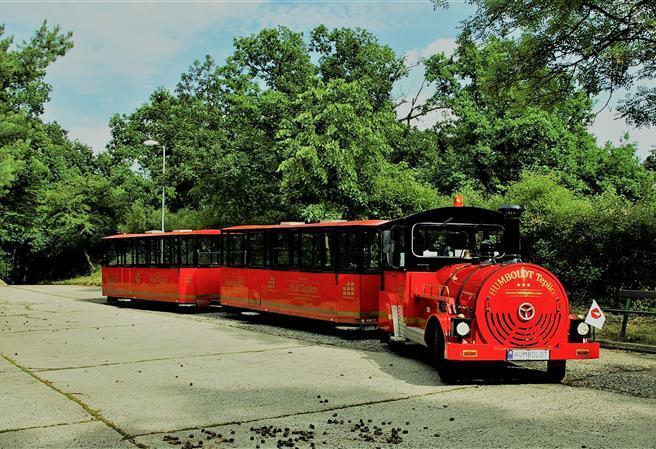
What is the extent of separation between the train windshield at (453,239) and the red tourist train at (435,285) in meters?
0.02

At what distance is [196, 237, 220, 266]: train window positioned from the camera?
21.6m

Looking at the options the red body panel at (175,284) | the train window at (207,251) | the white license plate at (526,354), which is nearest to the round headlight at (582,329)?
the white license plate at (526,354)

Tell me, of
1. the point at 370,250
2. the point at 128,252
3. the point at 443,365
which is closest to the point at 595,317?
the point at 443,365

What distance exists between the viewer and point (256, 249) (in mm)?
18250

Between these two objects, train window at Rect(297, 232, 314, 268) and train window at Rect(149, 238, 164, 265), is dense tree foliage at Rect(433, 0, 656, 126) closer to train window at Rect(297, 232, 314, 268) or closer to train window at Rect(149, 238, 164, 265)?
train window at Rect(297, 232, 314, 268)

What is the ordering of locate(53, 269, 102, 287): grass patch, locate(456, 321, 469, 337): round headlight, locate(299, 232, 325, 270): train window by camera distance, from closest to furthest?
locate(456, 321, 469, 337): round headlight, locate(299, 232, 325, 270): train window, locate(53, 269, 102, 287): grass patch

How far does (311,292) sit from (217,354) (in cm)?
401

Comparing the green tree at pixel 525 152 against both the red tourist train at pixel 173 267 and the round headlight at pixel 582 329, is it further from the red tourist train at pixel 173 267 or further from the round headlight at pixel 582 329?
the round headlight at pixel 582 329

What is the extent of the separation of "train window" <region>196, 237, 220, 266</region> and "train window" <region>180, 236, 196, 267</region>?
22 centimetres

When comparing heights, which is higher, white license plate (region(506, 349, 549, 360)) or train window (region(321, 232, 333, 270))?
train window (region(321, 232, 333, 270))

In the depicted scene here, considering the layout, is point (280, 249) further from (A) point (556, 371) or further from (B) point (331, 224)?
(A) point (556, 371)

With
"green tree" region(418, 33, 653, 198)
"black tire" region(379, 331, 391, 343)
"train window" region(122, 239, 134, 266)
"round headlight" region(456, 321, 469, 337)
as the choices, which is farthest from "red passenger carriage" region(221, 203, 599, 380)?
"green tree" region(418, 33, 653, 198)

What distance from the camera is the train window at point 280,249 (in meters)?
16.9

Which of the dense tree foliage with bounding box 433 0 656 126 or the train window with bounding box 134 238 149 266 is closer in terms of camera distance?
the dense tree foliage with bounding box 433 0 656 126
